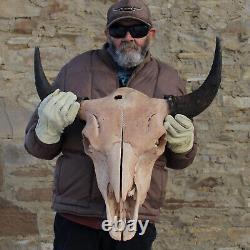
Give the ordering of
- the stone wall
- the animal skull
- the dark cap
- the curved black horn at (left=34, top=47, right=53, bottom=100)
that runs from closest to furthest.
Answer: the animal skull < the curved black horn at (left=34, top=47, right=53, bottom=100) < the dark cap < the stone wall

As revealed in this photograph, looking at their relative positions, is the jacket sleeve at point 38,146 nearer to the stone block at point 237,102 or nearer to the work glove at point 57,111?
the work glove at point 57,111

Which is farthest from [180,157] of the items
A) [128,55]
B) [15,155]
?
[15,155]

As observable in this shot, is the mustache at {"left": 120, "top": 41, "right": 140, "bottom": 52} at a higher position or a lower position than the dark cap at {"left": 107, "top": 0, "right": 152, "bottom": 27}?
lower

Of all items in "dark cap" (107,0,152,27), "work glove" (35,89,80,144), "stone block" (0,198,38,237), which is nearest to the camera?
"work glove" (35,89,80,144)

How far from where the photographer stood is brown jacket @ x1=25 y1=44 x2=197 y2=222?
2.89 m

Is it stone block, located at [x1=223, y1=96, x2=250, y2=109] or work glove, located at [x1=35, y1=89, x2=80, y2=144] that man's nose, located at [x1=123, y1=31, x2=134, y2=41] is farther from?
stone block, located at [x1=223, y1=96, x2=250, y2=109]

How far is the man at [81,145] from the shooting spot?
2900 mm

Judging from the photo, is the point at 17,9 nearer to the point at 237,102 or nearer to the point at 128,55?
the point at 237,102

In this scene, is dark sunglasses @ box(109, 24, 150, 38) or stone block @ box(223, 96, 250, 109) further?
stone block @ box(223, 96, 250, 109)

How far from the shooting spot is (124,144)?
2.52 metres

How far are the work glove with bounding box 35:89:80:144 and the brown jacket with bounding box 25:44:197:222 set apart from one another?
0.44 feet

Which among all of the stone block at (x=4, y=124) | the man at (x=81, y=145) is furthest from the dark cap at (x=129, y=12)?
the stone block at (x=4, y=124)


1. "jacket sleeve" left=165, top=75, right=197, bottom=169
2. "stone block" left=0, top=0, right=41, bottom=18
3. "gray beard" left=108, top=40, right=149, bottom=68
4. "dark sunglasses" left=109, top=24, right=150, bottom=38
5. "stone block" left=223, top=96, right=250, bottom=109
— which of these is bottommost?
"stone block" left=223, top=96, right=250, bottom=109

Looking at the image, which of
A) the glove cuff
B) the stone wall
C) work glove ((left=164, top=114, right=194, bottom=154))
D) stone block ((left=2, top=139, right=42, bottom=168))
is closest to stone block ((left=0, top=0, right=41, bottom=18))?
the stone wall
